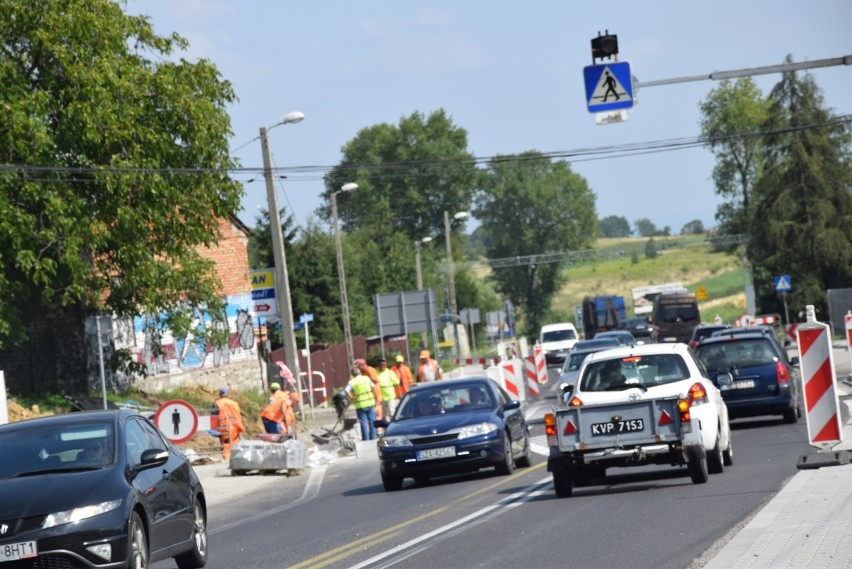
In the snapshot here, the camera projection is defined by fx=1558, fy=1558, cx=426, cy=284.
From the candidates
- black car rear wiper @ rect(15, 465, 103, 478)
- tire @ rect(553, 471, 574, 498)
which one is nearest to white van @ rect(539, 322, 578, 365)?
tire @ rect(553, 471, 574, 498)

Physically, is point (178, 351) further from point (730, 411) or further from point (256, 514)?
point (256, 514)

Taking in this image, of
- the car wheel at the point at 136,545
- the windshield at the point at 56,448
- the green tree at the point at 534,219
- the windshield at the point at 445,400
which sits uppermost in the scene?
the green tree at the point at 534,219

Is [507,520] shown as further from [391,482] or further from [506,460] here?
[391,482]

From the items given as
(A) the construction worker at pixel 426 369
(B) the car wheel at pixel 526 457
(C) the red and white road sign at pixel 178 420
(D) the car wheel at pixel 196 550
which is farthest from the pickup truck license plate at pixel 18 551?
(A) the construction worker at pixel 426 369

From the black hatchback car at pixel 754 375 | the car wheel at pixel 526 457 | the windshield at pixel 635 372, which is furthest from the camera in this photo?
the black hatchback car at pixel 754 375

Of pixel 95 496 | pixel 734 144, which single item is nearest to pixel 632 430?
pixel 95 496

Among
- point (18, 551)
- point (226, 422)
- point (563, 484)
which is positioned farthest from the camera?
point (226, 422)

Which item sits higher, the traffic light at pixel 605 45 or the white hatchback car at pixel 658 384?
the traffic light at pixel 605 45

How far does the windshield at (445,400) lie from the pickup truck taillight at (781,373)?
558cm

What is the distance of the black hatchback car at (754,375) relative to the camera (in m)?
25.1

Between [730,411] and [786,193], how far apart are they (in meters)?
53.0

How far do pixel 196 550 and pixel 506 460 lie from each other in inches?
339

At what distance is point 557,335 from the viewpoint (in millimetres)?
73688

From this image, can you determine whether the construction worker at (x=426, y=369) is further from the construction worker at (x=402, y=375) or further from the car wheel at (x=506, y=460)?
the car wheel at (x=506, y=460)
